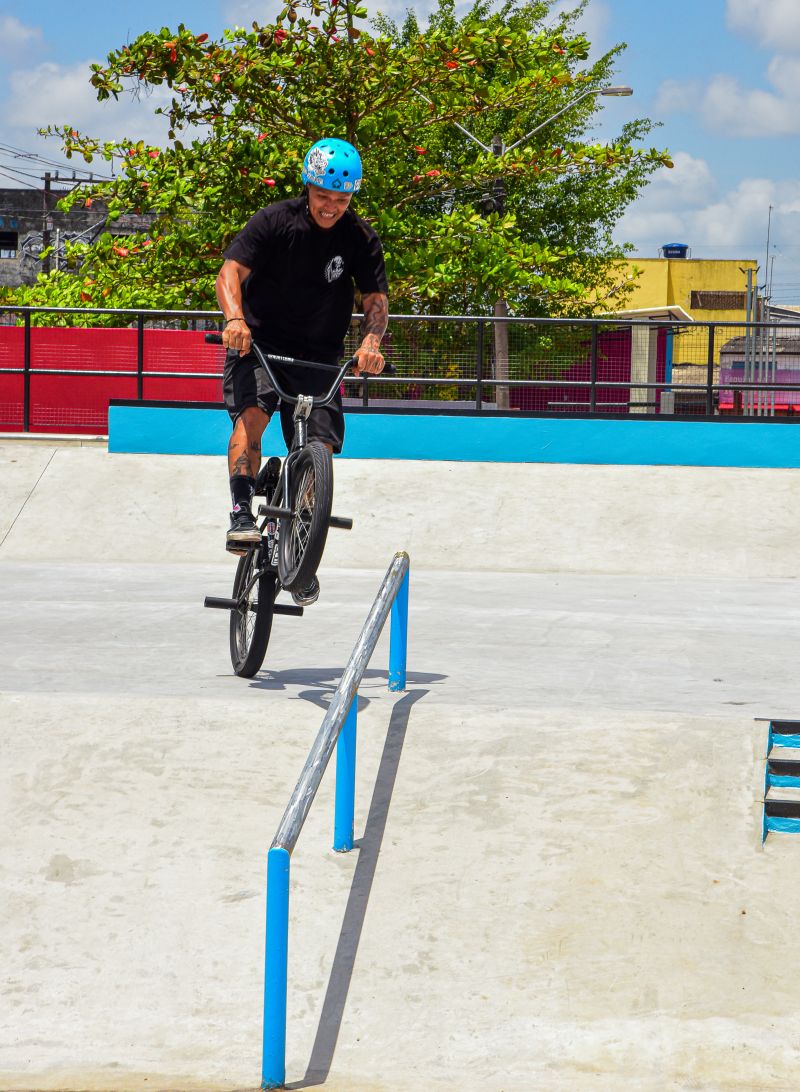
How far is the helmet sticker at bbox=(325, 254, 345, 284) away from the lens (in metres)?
5.29

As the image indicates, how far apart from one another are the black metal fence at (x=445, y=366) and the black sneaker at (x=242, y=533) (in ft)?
29.8

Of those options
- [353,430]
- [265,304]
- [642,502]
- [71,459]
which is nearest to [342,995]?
[265,304]

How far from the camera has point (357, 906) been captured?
3783 millimetres

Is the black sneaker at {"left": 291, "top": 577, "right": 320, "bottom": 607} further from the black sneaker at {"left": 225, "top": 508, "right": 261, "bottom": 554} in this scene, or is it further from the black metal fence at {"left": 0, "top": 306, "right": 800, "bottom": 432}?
the black metal fence at {"left": 0, "top": 306, "right": 800, "bottom": 432}

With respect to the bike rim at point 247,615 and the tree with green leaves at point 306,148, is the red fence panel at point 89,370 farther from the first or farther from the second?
the bike rim at point 247,615

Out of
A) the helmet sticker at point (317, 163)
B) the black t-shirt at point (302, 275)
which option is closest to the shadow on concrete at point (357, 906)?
the black t-shirt at point (302, 275)

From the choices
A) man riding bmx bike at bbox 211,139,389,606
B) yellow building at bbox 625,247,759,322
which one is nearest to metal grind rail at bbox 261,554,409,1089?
man riding bmx bike at bbox 211,139,389,606

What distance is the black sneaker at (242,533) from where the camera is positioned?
5164mm

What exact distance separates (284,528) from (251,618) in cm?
65

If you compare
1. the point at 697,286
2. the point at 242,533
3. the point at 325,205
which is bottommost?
the point at 242,533

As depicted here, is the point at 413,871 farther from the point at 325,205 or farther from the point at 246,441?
the point at 325,205

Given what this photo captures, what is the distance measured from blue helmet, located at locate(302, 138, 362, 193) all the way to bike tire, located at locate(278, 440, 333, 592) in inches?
42.0

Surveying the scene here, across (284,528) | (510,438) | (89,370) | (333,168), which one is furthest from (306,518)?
(89,370)

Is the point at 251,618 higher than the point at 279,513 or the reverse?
the reverse
